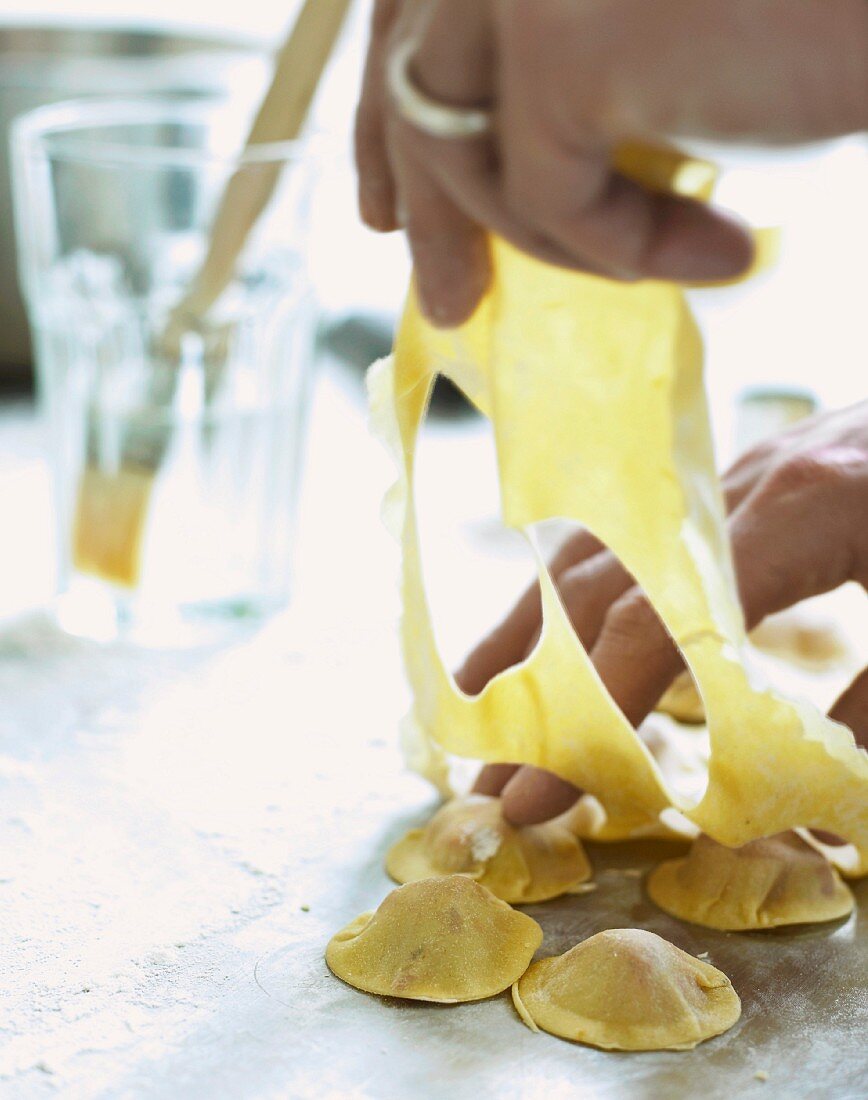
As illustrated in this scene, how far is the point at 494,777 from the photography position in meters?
0.82

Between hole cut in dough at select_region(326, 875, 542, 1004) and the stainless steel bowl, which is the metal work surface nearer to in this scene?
hole cut in dough at select_region(326, 875, 542, 1004)

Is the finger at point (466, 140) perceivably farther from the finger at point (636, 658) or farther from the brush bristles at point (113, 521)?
the brush bristles at point (113, 521)

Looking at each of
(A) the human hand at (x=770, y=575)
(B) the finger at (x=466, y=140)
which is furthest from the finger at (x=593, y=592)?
(B) the finger at (x=466, y=140)

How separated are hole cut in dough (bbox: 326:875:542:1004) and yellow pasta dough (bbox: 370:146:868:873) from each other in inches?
4.2

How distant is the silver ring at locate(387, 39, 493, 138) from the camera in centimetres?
50

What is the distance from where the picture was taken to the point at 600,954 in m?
0.65

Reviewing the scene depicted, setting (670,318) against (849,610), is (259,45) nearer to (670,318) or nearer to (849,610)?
(849,610)

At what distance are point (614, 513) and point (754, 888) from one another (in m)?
0.21

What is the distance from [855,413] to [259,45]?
1361 millimetres

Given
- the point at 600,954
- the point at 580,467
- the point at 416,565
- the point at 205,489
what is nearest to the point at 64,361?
the point at 205,489

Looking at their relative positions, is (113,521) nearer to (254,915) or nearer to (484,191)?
(254,915)

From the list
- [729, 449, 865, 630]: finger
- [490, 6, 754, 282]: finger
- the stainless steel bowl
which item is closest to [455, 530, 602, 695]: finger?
[729, 449, 865, 630]: finger

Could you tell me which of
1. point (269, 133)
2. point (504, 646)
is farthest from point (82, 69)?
point (504, 646)

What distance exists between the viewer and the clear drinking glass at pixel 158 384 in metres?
1.08
